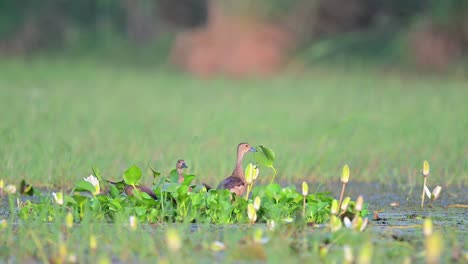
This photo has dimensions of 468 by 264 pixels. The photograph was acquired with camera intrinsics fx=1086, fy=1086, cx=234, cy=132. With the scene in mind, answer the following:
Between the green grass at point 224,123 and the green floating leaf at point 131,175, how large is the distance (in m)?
1.36

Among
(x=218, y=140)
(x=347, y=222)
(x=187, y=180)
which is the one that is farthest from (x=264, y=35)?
(x=347, y=222)

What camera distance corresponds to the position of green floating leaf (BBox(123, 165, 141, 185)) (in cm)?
533

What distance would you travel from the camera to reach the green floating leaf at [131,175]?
533 centimetres

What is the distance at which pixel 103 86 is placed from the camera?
1257 cm

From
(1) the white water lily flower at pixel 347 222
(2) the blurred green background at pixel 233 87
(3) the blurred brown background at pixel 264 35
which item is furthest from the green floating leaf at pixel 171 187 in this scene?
(3) the blurred brown background at pixel 264 35

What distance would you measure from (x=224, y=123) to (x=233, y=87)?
309 centimetres

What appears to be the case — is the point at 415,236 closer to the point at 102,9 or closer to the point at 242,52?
the point at 242,52

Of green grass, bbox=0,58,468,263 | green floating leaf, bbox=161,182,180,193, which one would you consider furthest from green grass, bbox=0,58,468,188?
green floating leaf, bbox=161,182,180,193

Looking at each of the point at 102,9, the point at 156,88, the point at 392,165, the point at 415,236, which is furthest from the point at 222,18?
the point at 415,236

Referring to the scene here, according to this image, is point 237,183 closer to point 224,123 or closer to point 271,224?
point 271,224

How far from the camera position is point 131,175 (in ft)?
17.6

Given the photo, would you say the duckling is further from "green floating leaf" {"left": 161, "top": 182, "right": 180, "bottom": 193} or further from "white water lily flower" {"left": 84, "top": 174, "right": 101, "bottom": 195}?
"white water lily flower" {"left": 84, "top": 174, "right": 101, "bottom": 195}

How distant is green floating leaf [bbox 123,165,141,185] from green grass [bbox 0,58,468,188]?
1.36 metres

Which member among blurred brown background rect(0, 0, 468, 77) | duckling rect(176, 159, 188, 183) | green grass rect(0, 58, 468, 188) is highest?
blurred brown background rect(0, 0, 468, 77)
